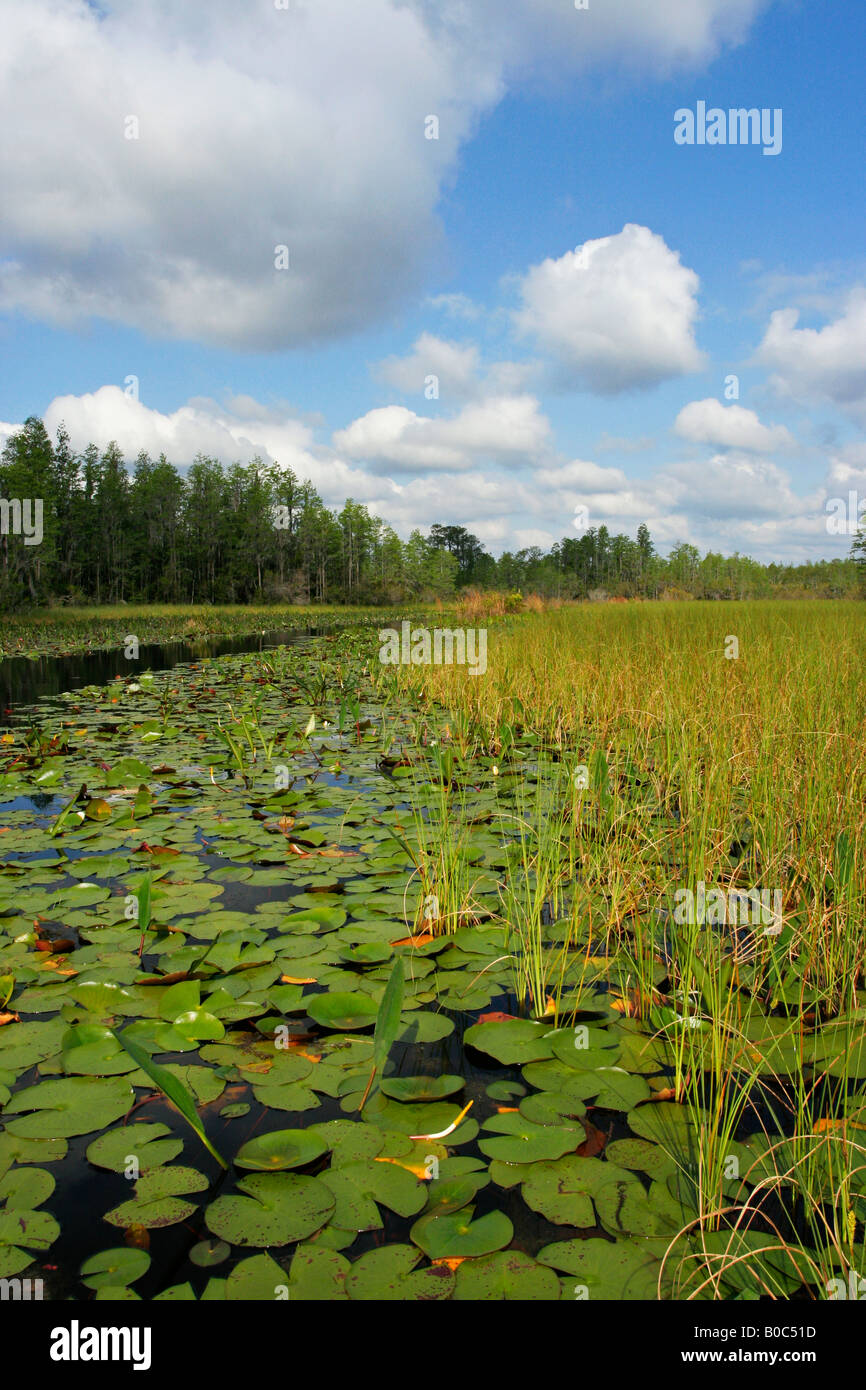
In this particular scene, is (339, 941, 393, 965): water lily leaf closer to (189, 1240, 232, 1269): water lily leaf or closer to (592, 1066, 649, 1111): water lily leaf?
(592, 1066, 649, 1111): water lily leaf

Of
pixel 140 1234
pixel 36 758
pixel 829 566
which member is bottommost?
pixel 140 1234

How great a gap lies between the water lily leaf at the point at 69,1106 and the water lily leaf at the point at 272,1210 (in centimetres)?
48

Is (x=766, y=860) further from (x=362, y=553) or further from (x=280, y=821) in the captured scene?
(x=362, y=553)

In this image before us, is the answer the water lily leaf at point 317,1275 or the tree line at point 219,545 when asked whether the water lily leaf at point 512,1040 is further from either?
the tree line at point 219,545

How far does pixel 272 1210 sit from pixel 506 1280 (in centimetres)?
51

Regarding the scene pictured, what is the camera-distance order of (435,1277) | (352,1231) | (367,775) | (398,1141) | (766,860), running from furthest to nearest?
(367,775) < (766,860) < (398,1141) < (352,1231) < (435,1277)

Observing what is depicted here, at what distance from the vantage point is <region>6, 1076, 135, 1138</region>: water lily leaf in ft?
5.82

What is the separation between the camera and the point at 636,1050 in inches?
82.1

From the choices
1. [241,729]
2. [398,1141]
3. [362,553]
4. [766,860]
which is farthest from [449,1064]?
[362,553]

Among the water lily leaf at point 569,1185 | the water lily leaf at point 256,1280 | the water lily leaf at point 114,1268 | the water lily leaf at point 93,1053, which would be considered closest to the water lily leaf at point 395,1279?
the water lily leaf at point 256,1280

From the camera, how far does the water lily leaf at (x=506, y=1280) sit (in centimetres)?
130

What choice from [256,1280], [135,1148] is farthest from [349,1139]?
[135,1148]

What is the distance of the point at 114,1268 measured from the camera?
1.38 meters

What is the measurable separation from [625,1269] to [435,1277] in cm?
36
